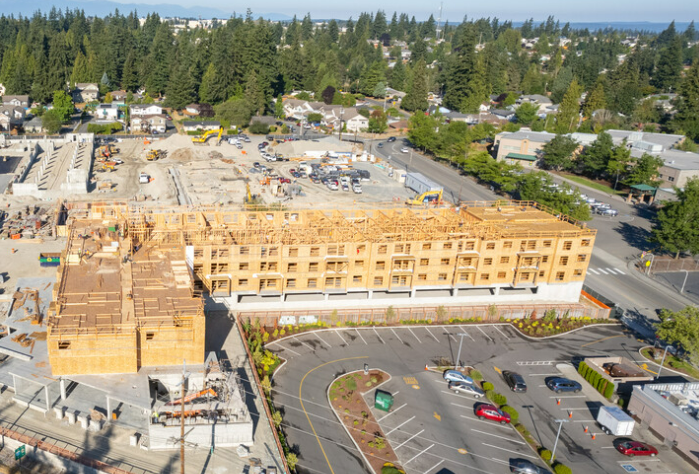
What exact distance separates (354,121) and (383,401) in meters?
115

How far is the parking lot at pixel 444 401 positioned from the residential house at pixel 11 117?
103 m

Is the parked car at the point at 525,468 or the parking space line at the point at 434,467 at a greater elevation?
the parked car at the point at 525,468

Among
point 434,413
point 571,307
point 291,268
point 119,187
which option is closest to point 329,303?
point 291,268

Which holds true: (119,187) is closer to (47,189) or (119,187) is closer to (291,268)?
(47,189)

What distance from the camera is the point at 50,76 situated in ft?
467

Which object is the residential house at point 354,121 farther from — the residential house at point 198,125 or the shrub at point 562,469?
the shrub at point 562,469

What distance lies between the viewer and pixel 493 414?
3928 centimetres

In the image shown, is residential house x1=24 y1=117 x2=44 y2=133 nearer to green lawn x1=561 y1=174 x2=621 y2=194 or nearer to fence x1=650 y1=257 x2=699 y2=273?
green lawn x1=561 y1=174 x2=621 y2=194

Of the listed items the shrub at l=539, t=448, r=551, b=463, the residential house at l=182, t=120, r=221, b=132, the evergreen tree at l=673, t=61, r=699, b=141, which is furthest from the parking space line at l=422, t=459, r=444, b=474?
the evergreen tree at l=673, t=61, r=699, b=141

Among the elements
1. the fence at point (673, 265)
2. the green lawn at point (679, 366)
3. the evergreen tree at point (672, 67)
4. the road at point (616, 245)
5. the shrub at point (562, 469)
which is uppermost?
the evergreen tree at point (672, 67)

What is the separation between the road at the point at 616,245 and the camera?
59.6 metres

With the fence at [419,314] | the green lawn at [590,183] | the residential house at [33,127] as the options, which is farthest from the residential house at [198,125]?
the fence at [419,314]

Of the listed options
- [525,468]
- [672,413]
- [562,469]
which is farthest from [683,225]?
[525,468]

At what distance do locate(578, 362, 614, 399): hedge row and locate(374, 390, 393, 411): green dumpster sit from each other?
55.2ft
